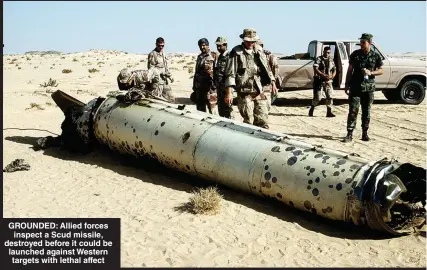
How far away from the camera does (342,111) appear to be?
12.7 m

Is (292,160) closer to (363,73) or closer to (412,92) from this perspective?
(363,73)

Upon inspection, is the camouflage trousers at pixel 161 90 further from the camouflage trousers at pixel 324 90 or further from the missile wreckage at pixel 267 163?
the camouflage trousers at pixel 324 90

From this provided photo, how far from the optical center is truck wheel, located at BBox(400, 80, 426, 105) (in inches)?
529

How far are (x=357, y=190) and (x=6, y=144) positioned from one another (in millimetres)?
6913

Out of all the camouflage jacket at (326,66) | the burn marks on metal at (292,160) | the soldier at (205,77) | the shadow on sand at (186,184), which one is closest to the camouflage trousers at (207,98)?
the soldier at (205,77)

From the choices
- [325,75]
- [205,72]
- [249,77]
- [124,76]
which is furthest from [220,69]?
[325,75]

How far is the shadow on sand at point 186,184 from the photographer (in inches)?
184

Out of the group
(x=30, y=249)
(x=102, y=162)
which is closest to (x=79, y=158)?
(x=102, y=162)

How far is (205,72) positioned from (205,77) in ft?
0.34

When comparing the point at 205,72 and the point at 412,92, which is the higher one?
the point at 205,72

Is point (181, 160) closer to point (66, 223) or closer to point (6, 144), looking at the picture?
point (66, 223)

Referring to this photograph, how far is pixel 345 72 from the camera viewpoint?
12.9 meters

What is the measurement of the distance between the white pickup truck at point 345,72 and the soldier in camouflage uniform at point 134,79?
→ 6.54 m
